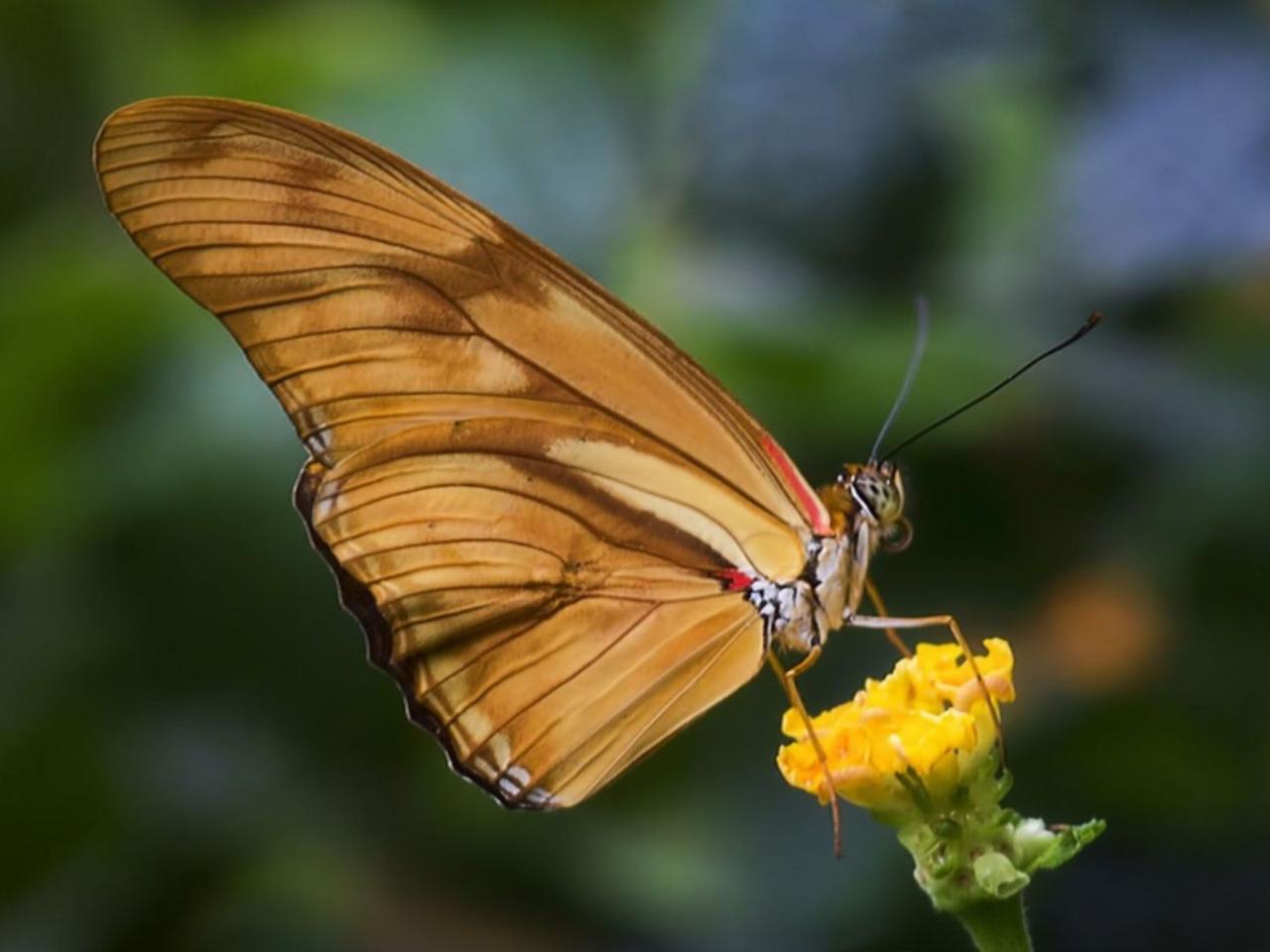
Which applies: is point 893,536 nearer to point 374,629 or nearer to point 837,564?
point 837,564

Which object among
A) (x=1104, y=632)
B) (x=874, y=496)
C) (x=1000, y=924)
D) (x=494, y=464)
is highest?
(x=494, y=464)

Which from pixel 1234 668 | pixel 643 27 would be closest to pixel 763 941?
pixel 1234 668

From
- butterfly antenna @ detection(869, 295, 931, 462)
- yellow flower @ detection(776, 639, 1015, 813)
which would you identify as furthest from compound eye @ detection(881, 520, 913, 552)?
butterfly antenna @ detection(869, 295, 931, 462)

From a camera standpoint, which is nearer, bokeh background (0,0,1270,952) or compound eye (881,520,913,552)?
compound eye (881,520,913,552)

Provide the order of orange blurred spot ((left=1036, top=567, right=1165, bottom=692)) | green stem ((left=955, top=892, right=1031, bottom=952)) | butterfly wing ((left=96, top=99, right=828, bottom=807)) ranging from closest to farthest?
1. green stem ((left=955, top=892, right=1031, bottom=952))
2. butterfly wing ((left=96, top=99, right=828, bottom=807))
3. orange blurred spot ((left=1036, top=567, right=1165, bottom=692))

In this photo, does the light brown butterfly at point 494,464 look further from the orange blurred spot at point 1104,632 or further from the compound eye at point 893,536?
the orange blurred spot at point 1104,632

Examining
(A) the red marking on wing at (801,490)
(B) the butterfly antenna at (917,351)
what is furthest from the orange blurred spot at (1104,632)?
(A) the red marking on wing at (801,490)

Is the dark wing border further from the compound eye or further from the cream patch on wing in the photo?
the compound eye

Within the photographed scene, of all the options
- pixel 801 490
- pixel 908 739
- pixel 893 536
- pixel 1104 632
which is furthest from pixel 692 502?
pixel 1104 632
